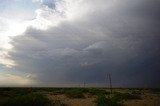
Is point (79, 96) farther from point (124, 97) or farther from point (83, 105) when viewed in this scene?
point (83, 105)

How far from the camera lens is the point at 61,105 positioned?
25484 mm

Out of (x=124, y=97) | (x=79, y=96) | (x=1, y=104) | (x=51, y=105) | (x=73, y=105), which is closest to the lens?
(x=1, y=104)

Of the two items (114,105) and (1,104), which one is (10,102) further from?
(114,105)

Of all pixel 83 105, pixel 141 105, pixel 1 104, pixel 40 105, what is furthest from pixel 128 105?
pixel 1 104

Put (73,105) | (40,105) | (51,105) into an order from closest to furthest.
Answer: (40,105) → (51,105) → (73,105)

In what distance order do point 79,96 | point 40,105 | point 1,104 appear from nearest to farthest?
point 1,104 < point 40,105 < point 79,96

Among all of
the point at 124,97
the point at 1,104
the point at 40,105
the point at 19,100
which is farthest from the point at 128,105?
the point at 1,104

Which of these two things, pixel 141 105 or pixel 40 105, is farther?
pixel 141 105

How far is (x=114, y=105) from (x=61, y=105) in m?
6.37

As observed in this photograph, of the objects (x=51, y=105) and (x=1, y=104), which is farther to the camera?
(x=51, y=105)

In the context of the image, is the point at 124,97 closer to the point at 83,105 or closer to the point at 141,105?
the point at 141,105

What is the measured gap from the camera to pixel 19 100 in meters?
22.5

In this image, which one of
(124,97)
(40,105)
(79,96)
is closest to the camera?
(40,105)

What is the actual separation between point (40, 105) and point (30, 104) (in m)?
1.27
